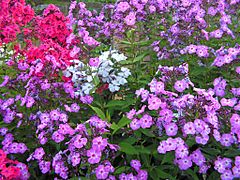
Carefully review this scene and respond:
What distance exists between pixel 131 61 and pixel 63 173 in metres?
0.87

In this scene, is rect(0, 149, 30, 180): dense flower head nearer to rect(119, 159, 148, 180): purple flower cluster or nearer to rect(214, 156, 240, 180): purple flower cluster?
rect(119, 159, 148, 180): purple flower cluster

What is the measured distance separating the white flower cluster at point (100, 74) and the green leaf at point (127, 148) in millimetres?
319

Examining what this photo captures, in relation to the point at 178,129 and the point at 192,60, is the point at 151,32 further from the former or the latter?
the point at 178,129

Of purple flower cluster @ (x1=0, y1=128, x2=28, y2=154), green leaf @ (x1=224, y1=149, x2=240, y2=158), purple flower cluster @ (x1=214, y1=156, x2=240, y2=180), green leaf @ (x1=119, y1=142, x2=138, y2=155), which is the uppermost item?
green leaf @ (x1=224, y1=149, x2=240, y2=158)

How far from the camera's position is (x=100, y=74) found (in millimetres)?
2729

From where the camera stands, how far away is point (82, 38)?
124 inches

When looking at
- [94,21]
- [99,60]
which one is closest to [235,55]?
[99,60]

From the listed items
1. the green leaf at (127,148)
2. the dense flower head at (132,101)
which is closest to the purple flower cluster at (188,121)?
the dense flower head at (132,101)

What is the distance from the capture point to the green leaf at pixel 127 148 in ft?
8.18

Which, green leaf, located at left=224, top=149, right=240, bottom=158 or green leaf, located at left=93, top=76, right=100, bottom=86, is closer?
green leaf, located at left=224, top=149, right=240, bottom=158

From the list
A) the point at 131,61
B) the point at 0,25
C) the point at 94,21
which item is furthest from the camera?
the point at 0,25

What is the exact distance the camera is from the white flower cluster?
8.88ft

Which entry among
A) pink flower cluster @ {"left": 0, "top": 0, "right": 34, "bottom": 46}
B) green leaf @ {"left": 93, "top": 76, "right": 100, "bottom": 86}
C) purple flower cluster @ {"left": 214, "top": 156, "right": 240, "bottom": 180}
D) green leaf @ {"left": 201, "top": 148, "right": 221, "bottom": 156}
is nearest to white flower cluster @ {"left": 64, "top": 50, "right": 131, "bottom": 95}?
green leaf @ {"left": 93, "top": 76, "right": 100, "bottom": 86}

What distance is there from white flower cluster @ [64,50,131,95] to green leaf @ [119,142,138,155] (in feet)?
1.05
